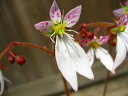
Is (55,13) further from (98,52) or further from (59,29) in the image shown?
(98,52)

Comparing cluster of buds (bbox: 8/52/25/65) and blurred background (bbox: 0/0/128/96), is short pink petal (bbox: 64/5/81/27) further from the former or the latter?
blurred background (bbox: 0/0/128/96)

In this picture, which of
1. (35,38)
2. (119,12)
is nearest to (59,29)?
(119,12)

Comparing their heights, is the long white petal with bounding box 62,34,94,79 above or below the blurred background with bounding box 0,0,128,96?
above

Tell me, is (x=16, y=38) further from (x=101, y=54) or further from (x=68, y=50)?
(x=68, y=50)

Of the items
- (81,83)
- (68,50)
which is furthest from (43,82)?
(68,50)

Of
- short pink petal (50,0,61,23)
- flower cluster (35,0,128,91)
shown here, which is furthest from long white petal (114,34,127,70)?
short pink petal (50,0,61,23)

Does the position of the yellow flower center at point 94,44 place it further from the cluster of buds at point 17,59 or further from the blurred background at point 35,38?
the blurred background at point 35,38
